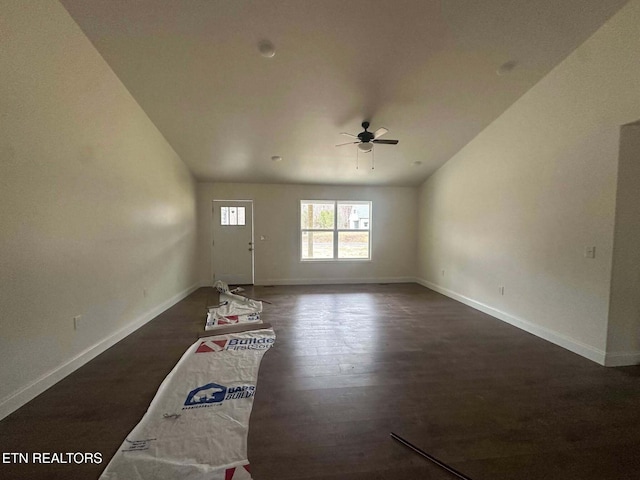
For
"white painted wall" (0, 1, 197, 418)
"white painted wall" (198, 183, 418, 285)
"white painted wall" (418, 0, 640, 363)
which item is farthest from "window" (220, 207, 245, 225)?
"white painted wall" (418, 0, 640, 363)

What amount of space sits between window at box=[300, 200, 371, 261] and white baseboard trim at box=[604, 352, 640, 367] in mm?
4563

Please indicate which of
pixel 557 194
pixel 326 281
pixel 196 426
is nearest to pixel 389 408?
pixel 196 426

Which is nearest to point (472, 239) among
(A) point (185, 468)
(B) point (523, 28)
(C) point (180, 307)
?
(B) point (523, 28)

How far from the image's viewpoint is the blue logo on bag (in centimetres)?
202

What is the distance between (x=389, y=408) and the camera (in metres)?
1.98

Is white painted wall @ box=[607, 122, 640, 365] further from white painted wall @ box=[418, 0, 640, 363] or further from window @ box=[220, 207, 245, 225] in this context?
window @ box=[220, 207, 245, 225]

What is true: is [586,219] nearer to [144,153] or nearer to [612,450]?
[612,450]

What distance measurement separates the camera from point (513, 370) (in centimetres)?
256

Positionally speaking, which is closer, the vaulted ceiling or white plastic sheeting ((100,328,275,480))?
white plastic sheeting ((100,328,275,480))

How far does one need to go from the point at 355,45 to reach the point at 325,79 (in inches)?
22.0

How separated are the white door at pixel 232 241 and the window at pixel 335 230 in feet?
4.36

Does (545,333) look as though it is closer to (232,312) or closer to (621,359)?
(621,359)

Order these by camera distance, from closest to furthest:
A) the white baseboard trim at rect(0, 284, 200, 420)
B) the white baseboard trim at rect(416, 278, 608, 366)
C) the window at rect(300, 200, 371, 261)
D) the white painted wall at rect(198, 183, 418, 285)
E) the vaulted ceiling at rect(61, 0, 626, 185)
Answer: the white baseboard trim at rect(0, 284, 200, 420)
the vaulted ceiling at rect(61, 0, 626, 185)
the white baseboard trim at rect(416, 278, 608, 366)
the white painted wall at rect(198, 183, 418, 285)
the window at rect(300, 200, 371, 261)

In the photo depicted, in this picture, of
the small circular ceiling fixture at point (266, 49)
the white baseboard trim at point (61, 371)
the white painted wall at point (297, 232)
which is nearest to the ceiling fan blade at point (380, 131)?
the small circular ceiling fixture at point (266, 49)
